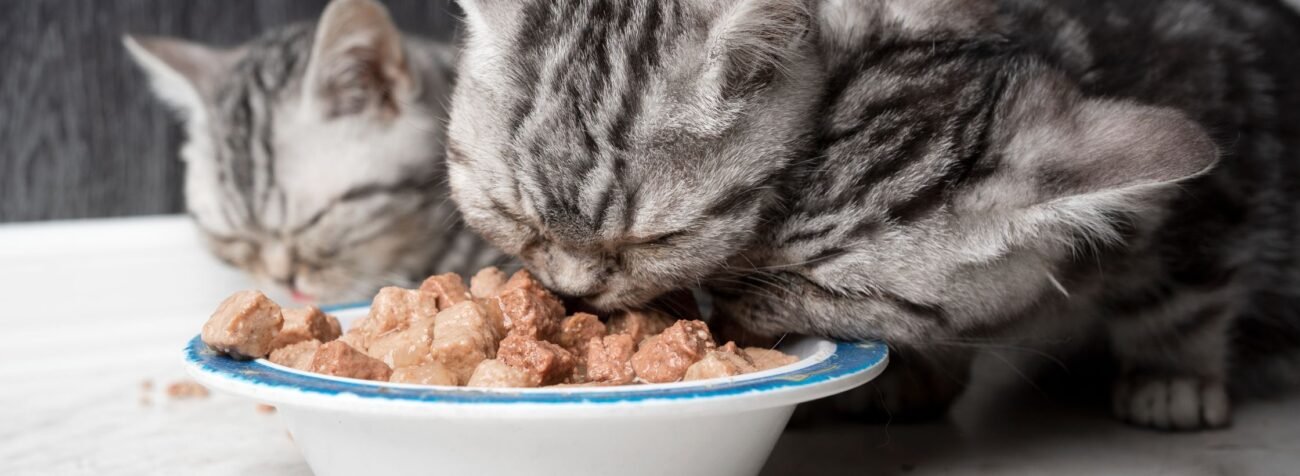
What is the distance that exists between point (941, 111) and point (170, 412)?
48.3 inches

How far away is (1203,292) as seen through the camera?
141 cm

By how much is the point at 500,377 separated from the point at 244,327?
0.28 meters

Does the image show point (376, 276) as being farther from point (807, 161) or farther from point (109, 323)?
point (807, 161)

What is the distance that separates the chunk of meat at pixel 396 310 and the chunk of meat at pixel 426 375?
14 centimetres

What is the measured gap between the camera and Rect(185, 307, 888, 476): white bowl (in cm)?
85

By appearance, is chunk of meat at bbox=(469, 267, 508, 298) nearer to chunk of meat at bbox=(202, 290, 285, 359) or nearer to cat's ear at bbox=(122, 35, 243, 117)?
chunk of meat at bbox=(202, 290, 285, 359)

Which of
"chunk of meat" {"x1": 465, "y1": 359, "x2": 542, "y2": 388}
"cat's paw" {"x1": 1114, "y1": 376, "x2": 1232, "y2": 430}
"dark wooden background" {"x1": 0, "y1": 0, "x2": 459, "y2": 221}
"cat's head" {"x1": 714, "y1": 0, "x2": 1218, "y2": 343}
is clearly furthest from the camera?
"dark wooden background" {"x1": 0, "y1": 0, "x2": 459, "y2": 221}

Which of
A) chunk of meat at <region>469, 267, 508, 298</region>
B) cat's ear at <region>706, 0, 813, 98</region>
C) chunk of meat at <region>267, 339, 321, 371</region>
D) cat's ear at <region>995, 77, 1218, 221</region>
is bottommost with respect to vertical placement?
chunk of meat at <region>267, 339, 321, 371</region>

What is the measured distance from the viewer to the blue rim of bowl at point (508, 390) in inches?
33.4

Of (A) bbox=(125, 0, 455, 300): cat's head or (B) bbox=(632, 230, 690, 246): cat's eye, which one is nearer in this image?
(B) bbox=(632, 230, 690, 246): cat's eye

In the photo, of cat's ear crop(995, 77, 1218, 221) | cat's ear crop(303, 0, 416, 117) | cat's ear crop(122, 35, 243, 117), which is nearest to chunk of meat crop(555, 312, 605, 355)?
cat's ear crop(995, 77, 1218, 221)

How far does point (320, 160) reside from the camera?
1.77 meters

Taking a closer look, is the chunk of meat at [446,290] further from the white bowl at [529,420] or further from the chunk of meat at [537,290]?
the white bowl at [529,420]

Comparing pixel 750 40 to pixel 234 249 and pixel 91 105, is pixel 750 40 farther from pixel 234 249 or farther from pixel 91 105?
pixel 91 105
